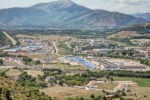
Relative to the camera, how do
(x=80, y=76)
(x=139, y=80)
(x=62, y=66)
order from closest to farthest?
1. (x=139, y=80)
2. (x=80, y=76)
3. (x=62, y=66)

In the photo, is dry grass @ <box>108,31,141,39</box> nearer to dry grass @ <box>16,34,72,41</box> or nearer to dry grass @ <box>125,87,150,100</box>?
dry grass @ <box>16,34,72,41</box>

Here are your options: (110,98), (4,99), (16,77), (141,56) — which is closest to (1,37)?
(141,56)

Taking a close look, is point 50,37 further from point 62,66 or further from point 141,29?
point 62,66

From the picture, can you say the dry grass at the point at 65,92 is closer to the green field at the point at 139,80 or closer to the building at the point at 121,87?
the building at the point at 121,87

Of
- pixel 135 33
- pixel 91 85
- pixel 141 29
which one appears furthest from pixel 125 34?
pixel 91 85

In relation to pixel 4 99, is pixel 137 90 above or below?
below

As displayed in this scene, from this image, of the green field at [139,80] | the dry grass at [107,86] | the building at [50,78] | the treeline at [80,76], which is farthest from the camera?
the building at [50,78]

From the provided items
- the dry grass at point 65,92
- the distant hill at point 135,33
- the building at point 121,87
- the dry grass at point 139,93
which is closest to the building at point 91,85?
the dry grass at point 65,92

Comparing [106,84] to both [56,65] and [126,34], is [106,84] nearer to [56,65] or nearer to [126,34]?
[56,65]
